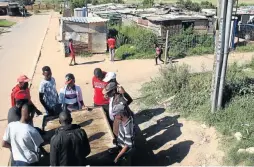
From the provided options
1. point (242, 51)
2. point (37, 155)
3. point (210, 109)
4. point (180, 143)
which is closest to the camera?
point (37, 155)

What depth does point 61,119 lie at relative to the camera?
4.64 meters

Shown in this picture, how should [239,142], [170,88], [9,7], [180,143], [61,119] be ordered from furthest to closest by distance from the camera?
1. [9,7]
2. [170,88]
3. [180,143]
4. [239,142]
5. [61,119]

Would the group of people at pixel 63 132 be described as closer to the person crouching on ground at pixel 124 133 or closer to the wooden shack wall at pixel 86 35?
the person crouching on ground at pixel 124 133

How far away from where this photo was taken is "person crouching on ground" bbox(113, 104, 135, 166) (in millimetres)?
5336

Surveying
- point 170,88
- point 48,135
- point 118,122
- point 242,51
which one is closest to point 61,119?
point 118,122

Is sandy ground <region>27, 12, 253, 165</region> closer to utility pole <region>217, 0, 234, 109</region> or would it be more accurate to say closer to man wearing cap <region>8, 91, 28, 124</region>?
utility pole <region>217, 0, 234, 109</region>

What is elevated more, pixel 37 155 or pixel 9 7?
pixel 9 7

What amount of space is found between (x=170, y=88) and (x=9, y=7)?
39.1m

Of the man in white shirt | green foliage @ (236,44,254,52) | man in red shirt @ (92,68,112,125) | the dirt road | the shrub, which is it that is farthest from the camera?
green foliage @ (236,44,254,52)

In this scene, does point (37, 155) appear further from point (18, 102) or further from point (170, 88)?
point (170, 88)

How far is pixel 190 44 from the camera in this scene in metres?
18.9

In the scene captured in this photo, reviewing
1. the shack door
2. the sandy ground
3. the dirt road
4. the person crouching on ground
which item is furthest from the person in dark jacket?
the shack door

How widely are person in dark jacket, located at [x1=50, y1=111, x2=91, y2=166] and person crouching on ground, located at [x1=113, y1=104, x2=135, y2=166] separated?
827 mm

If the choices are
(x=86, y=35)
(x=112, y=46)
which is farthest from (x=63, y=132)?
(x=86, y=35)
